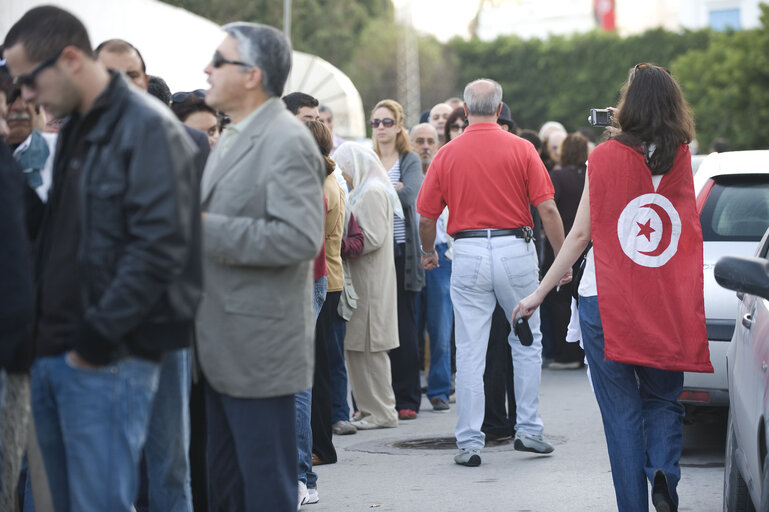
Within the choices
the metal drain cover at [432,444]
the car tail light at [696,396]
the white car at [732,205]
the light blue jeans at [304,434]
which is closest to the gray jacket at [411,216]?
the metal drain cover at [432,444]

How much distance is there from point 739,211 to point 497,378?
1875mm

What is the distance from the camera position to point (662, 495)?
5.23m

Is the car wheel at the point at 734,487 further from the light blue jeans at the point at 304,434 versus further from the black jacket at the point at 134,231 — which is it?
the black jacket at the point at 134,231

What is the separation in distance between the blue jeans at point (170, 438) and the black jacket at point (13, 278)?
60 centimetres

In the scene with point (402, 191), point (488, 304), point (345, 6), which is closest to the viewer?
point (488, 304)

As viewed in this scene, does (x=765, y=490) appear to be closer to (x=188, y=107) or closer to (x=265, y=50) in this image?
(x=265, y=50)

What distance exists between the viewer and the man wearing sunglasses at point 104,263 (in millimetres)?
3406

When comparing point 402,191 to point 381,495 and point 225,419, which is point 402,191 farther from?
point 225,419

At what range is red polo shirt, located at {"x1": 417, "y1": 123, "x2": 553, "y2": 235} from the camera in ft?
24.1

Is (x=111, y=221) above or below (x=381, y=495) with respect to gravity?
above

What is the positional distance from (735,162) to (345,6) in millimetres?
43458

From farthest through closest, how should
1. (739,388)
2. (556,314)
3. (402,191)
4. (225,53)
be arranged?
1. (556,314)
2. (402,191)
3. (739,388)
4. (225,53)

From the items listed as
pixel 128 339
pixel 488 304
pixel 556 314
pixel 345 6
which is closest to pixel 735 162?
pixel 488 304

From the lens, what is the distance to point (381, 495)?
6.61 meters
